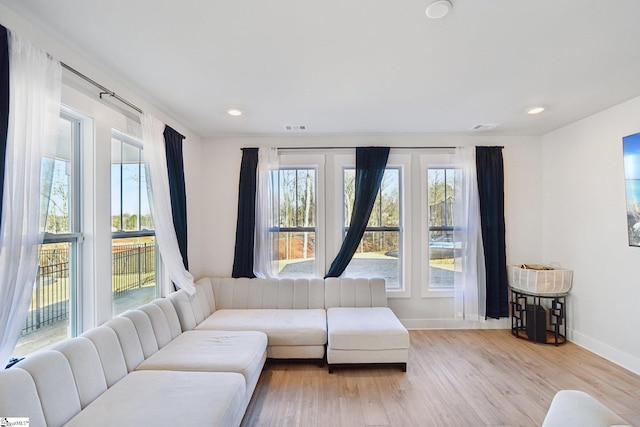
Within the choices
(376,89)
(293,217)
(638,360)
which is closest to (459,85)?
(376,89)

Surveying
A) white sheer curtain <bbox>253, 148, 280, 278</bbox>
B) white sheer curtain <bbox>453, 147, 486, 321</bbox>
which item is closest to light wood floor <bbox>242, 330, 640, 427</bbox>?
white sheer curtain <bbox>453, 147, 486, 321</bbox>

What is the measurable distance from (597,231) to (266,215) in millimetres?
3716

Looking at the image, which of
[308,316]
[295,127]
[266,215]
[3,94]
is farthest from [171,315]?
[295,127]

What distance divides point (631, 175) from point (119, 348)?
452 centimetres

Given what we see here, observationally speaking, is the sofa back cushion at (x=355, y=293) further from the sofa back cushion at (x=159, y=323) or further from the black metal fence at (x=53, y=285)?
the black metal fence at (x=53, y=285)

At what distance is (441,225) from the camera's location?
3588mm

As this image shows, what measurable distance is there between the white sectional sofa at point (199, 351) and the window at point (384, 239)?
371 millimetres

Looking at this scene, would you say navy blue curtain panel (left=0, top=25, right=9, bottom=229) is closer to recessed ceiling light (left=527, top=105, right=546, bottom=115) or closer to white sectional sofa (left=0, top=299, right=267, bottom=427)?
white sectional sofa (left=0, top=299, right=267, bottom=427)

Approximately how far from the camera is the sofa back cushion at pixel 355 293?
321cm

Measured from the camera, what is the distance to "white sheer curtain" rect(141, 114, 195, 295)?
2318mm

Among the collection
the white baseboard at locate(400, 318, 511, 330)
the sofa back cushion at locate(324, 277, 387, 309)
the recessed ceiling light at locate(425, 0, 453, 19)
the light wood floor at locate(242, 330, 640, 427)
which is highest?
the recessed ceiling light at locate(425, 0, 453, 19)

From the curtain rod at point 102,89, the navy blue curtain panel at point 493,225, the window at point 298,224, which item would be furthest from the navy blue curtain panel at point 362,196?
the curtain rod at point 102,89

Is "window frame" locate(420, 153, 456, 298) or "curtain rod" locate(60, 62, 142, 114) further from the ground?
"curtain rod" locate(60, 62, 142, 114)

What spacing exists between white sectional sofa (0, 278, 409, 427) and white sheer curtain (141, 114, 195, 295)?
1.13 ft
